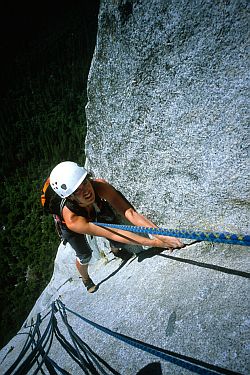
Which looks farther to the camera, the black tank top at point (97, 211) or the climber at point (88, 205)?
the black tank top at point (97, 211)

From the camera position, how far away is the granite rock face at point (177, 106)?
226cm

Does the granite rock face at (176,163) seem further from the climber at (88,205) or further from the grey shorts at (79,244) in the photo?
the grey shorts at (79,244)

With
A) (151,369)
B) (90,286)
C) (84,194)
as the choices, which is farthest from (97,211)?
(151,369)

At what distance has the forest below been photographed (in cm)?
1534

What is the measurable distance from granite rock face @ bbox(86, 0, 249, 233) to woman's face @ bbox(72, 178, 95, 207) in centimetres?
55

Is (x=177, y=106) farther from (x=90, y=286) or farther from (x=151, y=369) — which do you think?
(x=90, y=286)

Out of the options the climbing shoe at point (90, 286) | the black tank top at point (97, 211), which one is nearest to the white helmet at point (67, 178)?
the black tank top at point (97, 211)

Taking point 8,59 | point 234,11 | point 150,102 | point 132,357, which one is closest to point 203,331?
point 132,357

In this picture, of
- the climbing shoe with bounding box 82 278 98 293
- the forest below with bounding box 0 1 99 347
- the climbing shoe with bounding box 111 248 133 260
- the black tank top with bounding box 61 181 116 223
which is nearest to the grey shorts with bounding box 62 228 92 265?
the climbing shoe with bounding box 82 278 98 293

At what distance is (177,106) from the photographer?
263 cm

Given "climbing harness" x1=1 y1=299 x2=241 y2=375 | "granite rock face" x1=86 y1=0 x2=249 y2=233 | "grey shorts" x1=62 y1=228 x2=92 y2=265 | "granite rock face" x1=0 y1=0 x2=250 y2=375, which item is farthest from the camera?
"grey shorts" x1=62 y1=228 x2=92 y2=265

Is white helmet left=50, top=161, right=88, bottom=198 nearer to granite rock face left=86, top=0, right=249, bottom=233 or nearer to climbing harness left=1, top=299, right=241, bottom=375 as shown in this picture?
granite rock face left=86, top=0, right=249, bottom=233

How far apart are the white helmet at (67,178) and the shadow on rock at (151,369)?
1.99 metres

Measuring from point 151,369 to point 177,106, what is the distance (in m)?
2.56
